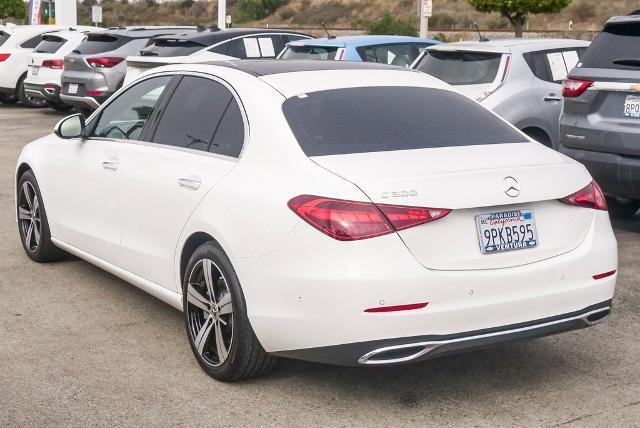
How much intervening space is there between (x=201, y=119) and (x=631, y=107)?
3.79 m

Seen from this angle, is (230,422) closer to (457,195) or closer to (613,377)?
(457,195)

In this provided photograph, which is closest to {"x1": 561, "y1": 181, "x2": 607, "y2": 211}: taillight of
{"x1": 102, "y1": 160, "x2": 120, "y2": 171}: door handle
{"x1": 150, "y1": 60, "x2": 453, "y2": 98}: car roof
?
{"x1": 150, "y1": 60, "x2": 453, "y2": 98}: car roof

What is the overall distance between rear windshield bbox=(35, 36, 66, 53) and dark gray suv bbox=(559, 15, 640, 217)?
1448cm

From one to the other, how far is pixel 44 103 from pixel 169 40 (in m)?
5.97

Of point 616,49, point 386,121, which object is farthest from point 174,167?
point 616,49

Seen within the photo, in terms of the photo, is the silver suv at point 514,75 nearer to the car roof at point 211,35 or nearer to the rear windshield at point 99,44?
the car roof at point 211,35

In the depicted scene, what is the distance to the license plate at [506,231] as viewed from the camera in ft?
15.6

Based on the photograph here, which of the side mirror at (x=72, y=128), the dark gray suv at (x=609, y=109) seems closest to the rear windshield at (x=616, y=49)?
the dark gray suv at (x=609, y=109)

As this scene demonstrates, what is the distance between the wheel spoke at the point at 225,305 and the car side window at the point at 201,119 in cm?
71

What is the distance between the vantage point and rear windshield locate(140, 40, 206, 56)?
53.8 ft

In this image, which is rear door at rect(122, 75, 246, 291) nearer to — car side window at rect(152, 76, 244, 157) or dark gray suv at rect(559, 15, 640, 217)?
car side window at rect(152, 76, 244, 157)

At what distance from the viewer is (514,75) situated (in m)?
10.6

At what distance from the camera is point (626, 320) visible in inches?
254

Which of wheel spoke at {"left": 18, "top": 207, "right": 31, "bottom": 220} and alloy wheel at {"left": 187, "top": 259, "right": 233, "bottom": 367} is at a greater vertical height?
alloy wheel at {"left": 187, "top": 259, "right": 233, "bottom": 367}
